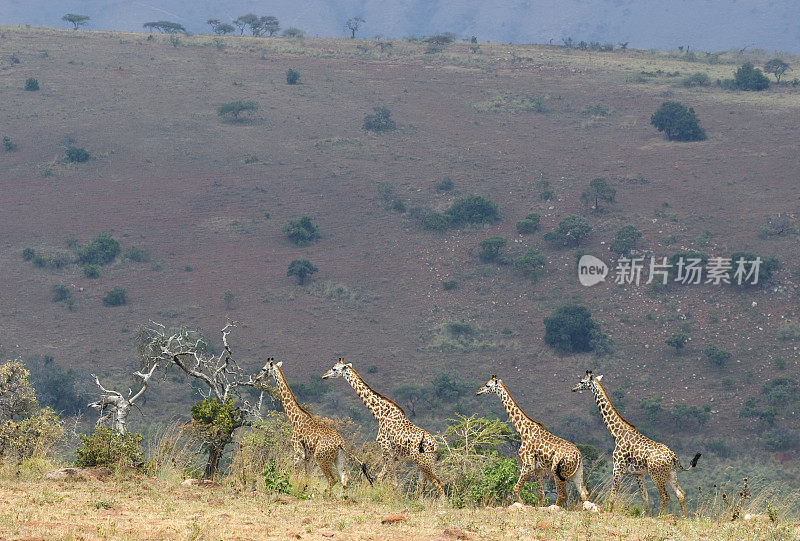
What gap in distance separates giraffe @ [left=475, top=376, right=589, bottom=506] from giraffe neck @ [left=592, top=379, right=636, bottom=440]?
0.84m

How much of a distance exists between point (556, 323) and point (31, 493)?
32.0 meters

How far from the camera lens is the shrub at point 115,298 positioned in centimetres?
4234

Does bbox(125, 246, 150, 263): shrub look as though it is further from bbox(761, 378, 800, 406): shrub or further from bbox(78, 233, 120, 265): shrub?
bbox(761, 378, 800, 406): shrub

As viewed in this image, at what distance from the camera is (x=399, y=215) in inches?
2052

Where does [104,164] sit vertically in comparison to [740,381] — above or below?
above

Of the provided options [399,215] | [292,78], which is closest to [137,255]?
[399,215]

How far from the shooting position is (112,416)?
14109 mm

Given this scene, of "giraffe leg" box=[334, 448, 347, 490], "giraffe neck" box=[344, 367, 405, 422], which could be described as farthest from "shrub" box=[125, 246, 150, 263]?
"giraffe leg" box=[334, 448, 347, 490]

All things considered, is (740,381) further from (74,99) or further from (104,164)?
(74,99)

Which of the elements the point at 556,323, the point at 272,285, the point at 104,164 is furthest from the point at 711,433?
the point at 104,164

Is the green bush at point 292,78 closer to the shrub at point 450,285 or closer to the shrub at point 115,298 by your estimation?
the shrub at point 450,285

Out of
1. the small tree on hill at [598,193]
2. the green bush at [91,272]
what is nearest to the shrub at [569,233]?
the small tree on hill at [598,193]

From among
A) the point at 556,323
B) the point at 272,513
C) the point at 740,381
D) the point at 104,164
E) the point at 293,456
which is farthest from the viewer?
the point at 104,164

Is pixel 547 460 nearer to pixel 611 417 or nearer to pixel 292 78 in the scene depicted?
pixel 611 417
